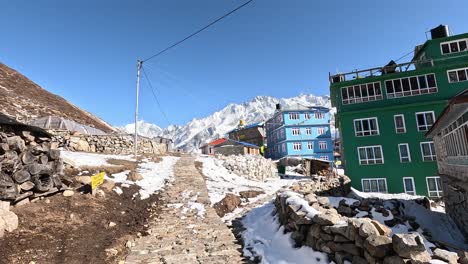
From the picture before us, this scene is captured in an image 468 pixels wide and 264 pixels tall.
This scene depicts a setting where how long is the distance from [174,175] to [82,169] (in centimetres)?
675

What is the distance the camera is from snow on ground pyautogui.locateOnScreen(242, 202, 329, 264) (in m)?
7.65

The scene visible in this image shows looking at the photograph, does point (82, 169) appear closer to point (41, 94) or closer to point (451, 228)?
point (451, 228)

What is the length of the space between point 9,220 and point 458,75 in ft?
127

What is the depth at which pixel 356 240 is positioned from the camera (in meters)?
6.38

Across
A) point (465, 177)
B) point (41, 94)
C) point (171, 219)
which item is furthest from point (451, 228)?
point (41, 94)

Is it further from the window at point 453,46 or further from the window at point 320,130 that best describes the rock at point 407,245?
the window at point 320,130

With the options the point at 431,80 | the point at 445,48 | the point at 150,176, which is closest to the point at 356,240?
the point at 150,176

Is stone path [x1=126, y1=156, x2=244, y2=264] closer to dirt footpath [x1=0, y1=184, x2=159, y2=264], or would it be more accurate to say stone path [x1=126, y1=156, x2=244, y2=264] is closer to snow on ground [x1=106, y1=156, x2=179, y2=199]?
dirt footpath [x1=0, y1=184, x2=159, y2=264]

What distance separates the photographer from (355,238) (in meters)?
6.41

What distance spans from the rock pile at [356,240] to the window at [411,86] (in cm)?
2788

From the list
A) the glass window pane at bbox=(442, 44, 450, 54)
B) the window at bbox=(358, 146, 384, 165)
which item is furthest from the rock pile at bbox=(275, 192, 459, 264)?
the glass window pane at bbox=(442, 44, 450, 54)

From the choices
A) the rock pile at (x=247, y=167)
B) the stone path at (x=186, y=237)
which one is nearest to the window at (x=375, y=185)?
the rock pile at (x=247, y=167)

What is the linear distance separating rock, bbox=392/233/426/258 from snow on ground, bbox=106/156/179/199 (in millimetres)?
12363

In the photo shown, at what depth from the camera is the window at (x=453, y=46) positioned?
102ft
